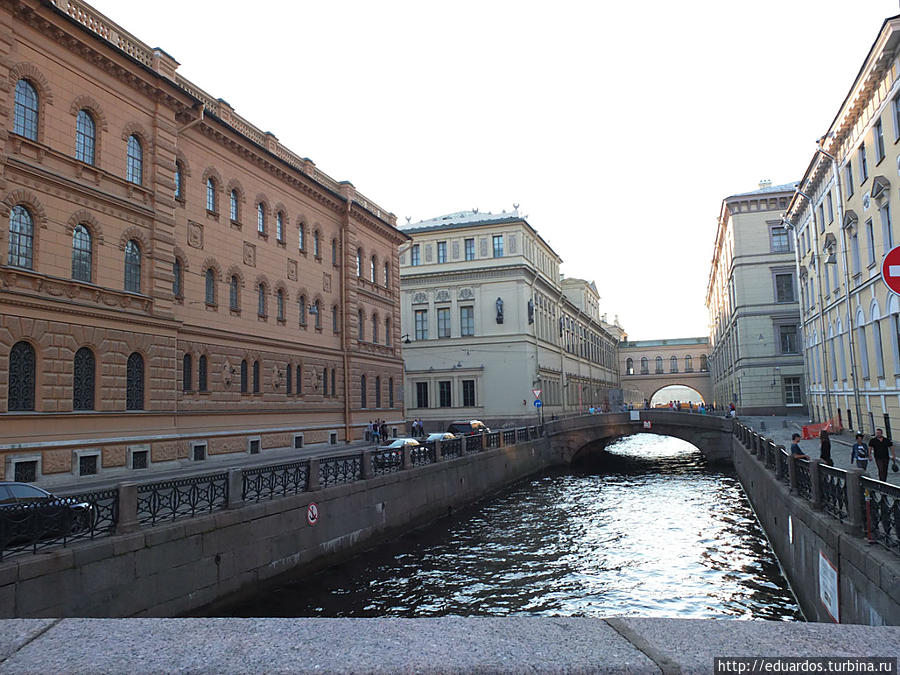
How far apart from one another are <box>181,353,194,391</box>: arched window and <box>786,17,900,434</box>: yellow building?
25876mm

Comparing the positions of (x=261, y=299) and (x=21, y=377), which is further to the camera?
(x=261, y=299)

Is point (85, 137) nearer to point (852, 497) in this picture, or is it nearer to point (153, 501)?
point (153, 501)

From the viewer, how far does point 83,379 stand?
68.9 feet

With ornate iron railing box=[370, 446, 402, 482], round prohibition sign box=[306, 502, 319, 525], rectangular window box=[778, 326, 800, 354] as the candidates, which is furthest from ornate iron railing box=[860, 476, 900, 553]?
rectangular window box=[778, 326, 800, 354]

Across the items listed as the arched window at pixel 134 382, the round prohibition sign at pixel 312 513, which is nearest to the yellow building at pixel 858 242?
the round prohibition sign at pixel 312 513

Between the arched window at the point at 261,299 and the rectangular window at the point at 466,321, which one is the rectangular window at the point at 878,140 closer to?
the arched window at the point at 261,299

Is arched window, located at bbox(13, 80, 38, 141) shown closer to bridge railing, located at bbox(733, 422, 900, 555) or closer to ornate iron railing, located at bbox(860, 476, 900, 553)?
bridge railing, located at bbox(733, 422, 900, 555)

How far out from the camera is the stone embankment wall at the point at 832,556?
8156 millimetres

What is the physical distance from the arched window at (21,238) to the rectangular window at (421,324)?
4155cm

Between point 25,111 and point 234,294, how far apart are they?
36.8 feet

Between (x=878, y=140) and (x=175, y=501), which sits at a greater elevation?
(x=878, y=140)

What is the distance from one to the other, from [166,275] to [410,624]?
78.1 ft

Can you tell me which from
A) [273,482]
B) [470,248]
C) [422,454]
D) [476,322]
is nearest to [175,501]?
[273,482]

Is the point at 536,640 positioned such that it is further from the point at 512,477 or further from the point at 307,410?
the point at 512,477
